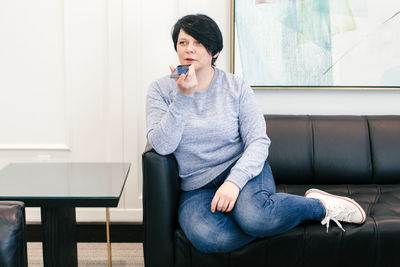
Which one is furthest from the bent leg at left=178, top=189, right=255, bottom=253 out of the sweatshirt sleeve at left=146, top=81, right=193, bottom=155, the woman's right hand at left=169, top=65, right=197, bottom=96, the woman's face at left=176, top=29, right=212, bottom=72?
the woman's face at left=176, top=29, right=212, bottom=72

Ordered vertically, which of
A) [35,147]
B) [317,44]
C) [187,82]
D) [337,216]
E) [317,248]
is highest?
[317,44]

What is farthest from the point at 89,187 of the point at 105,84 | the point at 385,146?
the point at 385,146

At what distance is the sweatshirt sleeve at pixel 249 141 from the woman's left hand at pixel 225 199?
0.11 feet

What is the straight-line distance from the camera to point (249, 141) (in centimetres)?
176

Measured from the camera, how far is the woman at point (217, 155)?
1584 millimetres

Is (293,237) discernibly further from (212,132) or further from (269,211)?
(212,132)

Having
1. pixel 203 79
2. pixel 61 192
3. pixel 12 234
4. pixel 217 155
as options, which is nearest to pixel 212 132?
pixel 217 155

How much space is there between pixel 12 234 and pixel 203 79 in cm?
111

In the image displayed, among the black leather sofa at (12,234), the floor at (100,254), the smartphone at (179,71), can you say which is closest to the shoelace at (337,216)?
the smartphone at (179,71)

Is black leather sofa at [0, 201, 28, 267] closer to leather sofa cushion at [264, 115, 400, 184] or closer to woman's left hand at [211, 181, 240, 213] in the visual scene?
woman's left hand at [211, 181, 240, 213]

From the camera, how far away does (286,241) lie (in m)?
1.61

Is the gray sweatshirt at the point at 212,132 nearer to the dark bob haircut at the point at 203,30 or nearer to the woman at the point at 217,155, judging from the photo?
the woman at the point at 217,155

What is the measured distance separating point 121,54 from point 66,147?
0.58 meters

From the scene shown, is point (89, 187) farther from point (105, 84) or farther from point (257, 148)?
point (105, 84)
